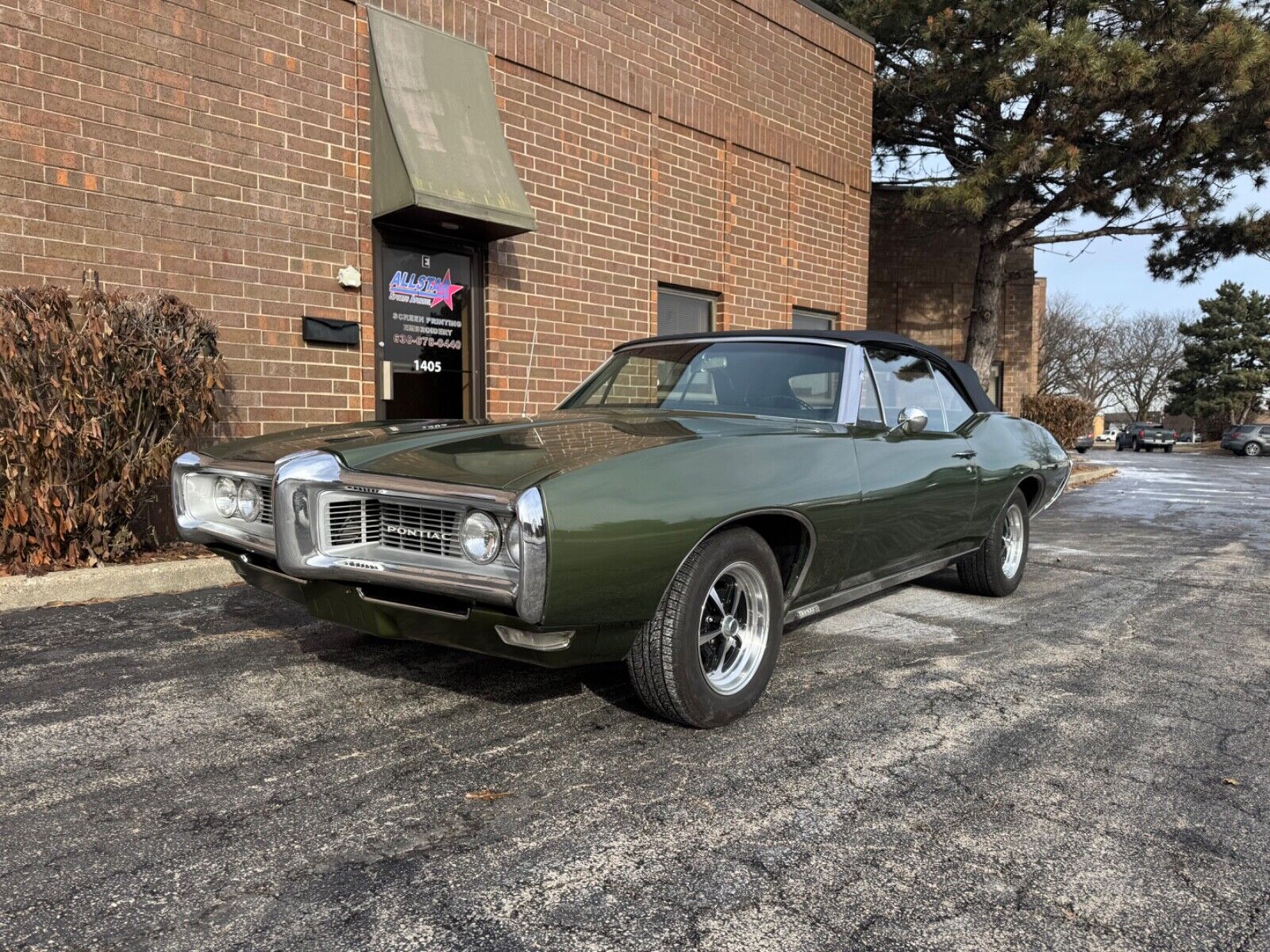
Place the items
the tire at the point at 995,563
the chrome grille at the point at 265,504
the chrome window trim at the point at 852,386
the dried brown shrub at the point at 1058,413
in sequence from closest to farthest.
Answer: the chrome grille at the point at 265,504, the chrome window trim at the point at 852,386, the tire at the point at 995,563, the dried brown shrub at the point at 1058,413

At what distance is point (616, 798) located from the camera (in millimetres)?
2557

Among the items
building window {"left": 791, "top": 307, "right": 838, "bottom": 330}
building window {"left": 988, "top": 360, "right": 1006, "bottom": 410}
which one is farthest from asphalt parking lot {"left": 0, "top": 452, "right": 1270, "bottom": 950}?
building window {"left": 988, "top": 360, "right": 1006, "bottom": 410}

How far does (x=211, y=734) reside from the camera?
3002mm

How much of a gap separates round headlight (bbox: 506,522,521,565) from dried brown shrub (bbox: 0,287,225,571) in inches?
141

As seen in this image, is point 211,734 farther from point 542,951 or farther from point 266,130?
point 266,130

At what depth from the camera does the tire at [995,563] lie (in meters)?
5.14

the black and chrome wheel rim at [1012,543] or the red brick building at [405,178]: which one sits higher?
the red brick building at [405,178]

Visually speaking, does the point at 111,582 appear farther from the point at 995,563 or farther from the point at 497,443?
the point at 995,563

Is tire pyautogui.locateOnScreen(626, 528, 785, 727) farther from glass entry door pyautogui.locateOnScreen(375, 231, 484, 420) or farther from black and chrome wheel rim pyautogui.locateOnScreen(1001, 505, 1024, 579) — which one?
glass entry door pyautogui.locateOnScreen(375, 231, 484, 420)

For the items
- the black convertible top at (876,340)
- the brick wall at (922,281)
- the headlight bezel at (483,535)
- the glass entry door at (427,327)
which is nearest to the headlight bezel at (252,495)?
the headlight bezel at (483,535)

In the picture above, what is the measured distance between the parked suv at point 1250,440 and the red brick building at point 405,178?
38.9m

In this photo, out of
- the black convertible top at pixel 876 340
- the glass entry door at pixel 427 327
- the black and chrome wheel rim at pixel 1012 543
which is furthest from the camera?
the glass entry door at pixel 427 327

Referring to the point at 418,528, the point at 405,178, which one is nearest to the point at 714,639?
the point at 418,528

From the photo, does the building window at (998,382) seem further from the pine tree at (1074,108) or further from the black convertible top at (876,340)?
the black convertible top at (876,340)
